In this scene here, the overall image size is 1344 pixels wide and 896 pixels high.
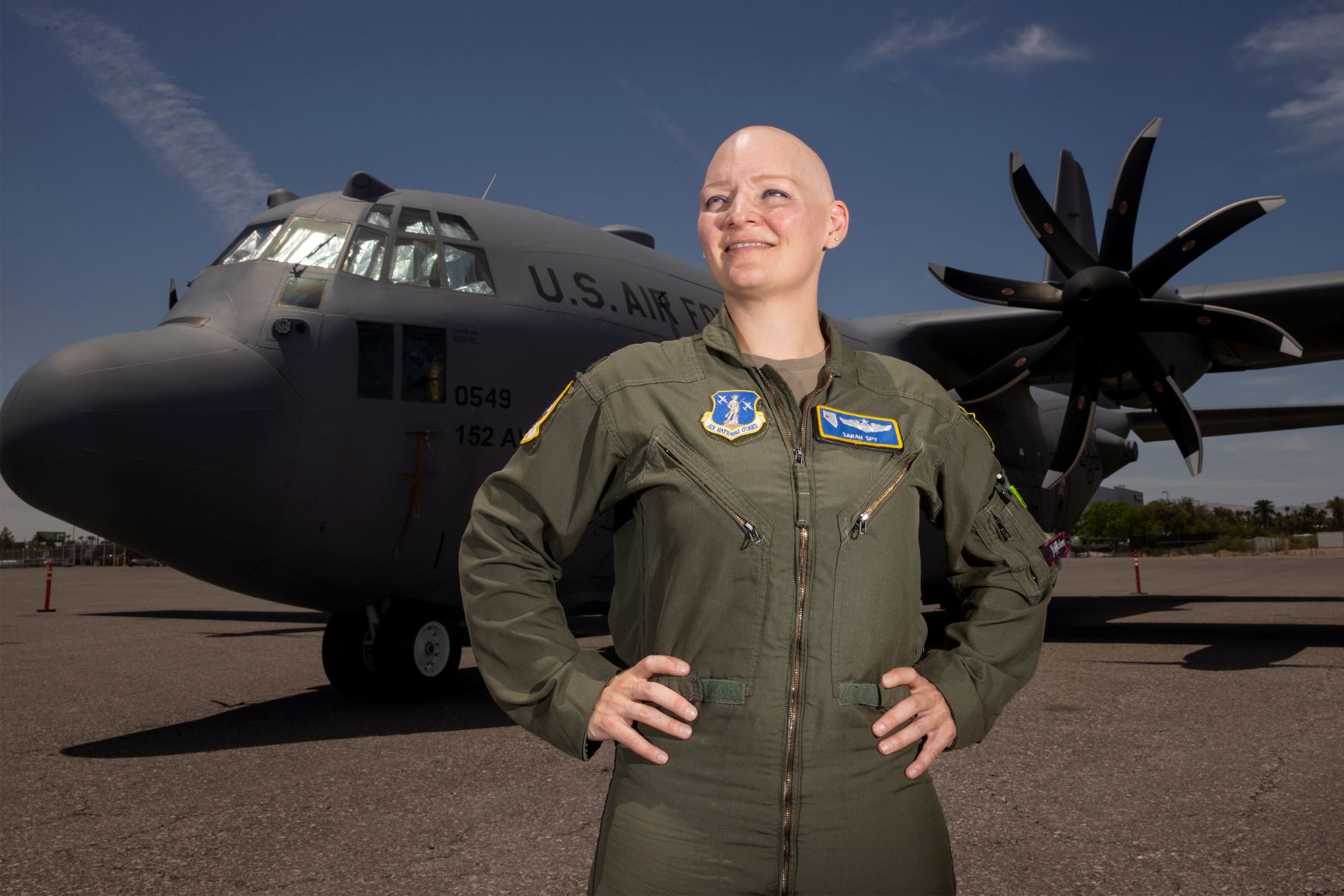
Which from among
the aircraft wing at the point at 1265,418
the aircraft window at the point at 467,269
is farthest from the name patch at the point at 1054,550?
the aircraft wing at the point at 1265,418

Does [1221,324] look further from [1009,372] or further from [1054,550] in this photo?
[1054,550]

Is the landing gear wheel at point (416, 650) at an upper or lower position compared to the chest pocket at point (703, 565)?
lower

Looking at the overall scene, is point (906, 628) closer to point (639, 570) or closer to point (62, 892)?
point (639, 570)

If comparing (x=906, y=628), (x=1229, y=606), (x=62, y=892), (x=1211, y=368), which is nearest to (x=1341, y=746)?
(x=906, y=628)

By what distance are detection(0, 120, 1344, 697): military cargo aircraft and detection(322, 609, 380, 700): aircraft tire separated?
21 mm

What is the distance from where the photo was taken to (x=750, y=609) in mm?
1823

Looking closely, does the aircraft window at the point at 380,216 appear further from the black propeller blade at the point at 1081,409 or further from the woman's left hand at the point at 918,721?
the black propeller blade at the point at 1081,409

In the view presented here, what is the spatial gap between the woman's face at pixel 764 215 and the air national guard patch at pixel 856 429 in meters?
0.32

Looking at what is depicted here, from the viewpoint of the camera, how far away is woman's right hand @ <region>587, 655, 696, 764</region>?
172cm

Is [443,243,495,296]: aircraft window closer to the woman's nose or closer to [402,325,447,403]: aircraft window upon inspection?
[402,325,447,403]: aircraft window

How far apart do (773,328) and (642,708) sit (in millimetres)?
882

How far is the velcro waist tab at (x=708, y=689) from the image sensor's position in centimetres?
179

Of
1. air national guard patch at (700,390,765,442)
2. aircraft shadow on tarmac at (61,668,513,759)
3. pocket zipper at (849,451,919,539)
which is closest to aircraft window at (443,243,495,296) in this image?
aircraft shadow on tarmac at (61,668,513,759)

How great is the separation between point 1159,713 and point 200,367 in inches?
308
